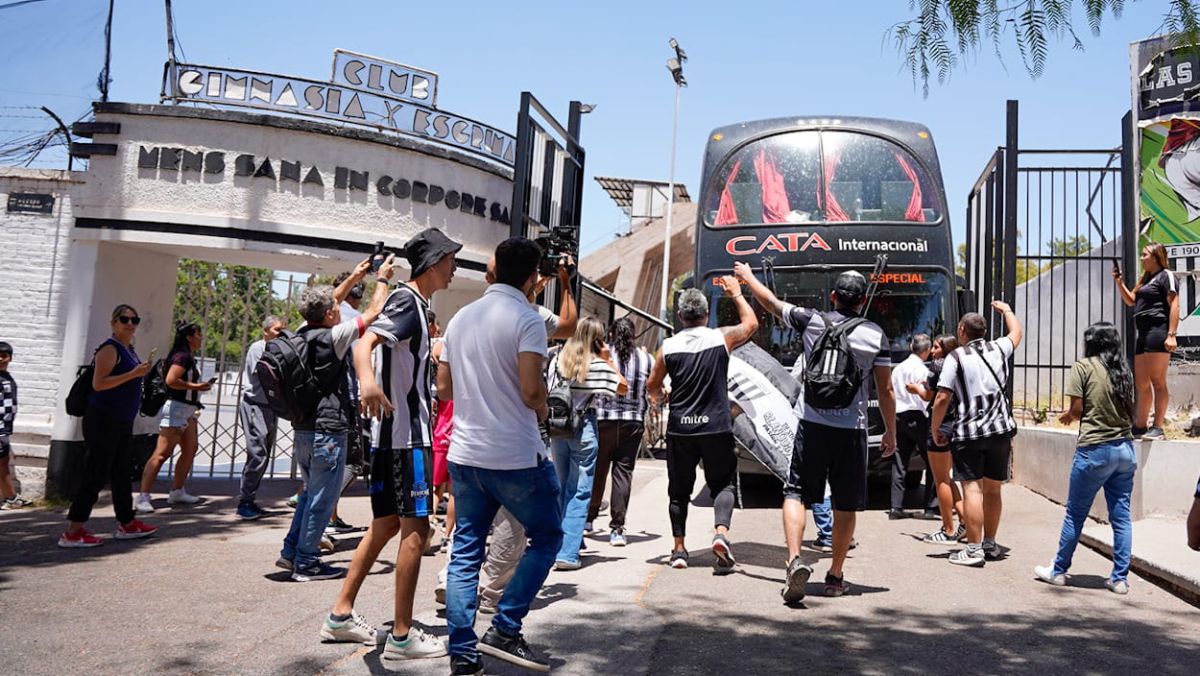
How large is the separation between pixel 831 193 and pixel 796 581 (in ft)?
19.8

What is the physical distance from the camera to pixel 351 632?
4395mm

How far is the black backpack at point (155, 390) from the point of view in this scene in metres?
8.62

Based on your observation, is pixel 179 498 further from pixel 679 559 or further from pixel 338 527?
pixel 679 559

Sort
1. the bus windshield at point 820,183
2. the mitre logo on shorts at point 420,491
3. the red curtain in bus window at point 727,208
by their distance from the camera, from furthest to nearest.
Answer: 1. the red curtain in bus window at point 727,208
2. the bus windshield at point 820,183
3. the mitre logo on shorts at point 420,491


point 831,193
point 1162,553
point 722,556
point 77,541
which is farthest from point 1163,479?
point 77,541

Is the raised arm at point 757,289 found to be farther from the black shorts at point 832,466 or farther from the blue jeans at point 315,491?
the blue jeans at point 315,491

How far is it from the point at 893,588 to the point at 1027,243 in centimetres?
737

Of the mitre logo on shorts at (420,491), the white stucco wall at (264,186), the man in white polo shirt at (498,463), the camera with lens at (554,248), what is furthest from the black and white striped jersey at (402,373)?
the white stucco wall at (264,186)

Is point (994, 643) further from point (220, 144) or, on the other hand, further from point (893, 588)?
point (220, 144)

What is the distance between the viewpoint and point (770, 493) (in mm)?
11203

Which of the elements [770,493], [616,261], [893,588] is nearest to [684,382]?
[893,588]

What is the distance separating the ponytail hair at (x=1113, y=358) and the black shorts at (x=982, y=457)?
875 millimetres

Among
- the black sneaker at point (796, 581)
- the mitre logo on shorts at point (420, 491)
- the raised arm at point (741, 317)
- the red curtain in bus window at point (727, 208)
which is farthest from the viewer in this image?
the red curtain in bus window at point (727, 208)

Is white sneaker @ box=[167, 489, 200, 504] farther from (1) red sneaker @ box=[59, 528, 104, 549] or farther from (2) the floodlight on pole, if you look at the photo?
(2) the floodlight on pole
